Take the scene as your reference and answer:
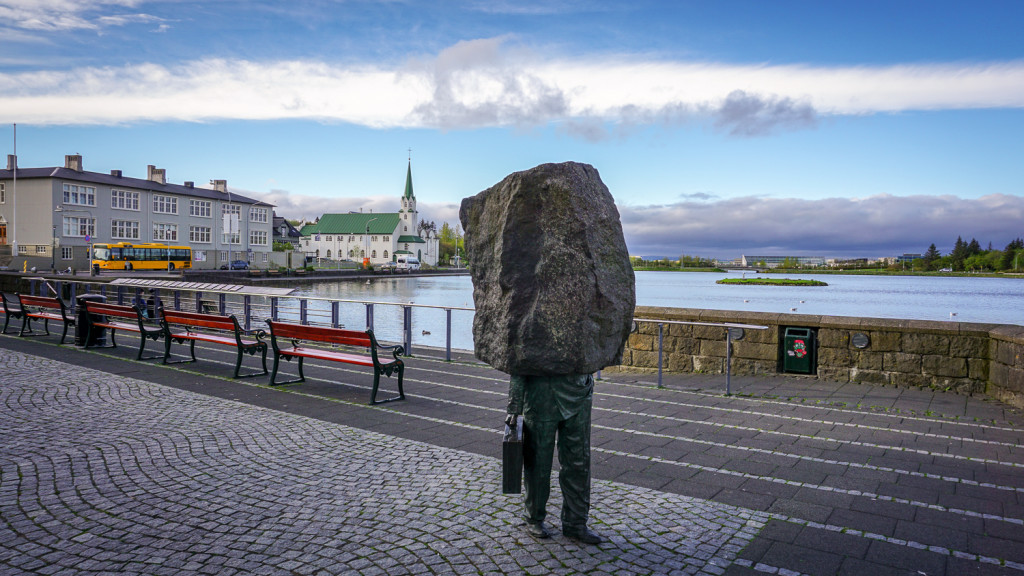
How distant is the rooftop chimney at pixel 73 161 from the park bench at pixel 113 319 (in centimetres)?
6342

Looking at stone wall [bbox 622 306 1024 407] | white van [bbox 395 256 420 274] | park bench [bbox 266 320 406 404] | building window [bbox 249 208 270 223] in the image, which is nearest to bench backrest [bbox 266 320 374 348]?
park bench [bbox 266 320 406 404]

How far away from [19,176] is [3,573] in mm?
72351

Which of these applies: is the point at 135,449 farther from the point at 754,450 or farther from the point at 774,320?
the point at 774,320

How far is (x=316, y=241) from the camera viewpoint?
139625mm

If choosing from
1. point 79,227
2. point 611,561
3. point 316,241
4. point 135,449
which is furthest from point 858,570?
point 316,241

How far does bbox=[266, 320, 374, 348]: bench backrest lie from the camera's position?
26.8 feet

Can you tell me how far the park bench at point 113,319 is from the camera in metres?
11.1

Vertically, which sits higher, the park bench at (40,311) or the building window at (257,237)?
the building window at (257,237)

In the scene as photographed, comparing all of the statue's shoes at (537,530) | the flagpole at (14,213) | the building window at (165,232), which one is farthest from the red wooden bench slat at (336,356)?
the building window at (165,232)

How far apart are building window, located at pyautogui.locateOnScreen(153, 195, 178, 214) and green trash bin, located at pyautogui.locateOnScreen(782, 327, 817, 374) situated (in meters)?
73.0

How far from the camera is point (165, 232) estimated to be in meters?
70.7

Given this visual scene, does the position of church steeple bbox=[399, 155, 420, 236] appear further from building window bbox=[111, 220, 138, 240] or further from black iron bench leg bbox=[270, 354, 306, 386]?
black iron bench leg bbox=[270, 354, 306, 386]

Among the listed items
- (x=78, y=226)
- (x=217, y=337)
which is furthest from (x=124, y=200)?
(x=217, y=337)

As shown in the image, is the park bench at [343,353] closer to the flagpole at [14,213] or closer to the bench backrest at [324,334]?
the bench backrest at [324,334]
